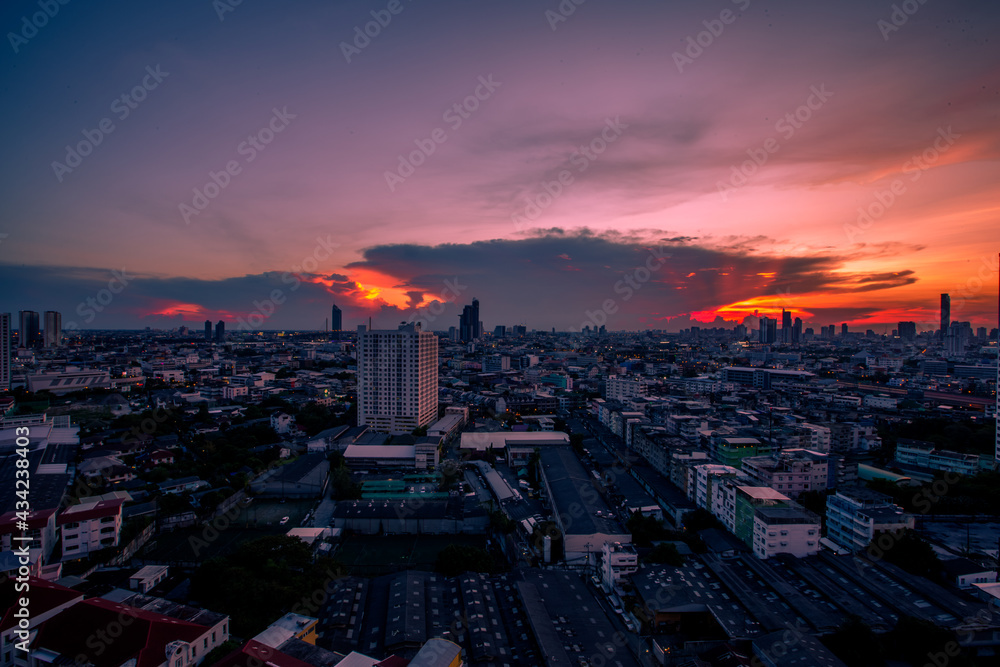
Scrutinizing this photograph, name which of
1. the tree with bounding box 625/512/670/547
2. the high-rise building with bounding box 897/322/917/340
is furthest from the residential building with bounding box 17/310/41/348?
the high-rise building with bounding box 897/322/917/340

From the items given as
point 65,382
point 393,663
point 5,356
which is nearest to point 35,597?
point 393,663

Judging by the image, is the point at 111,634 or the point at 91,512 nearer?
the point at 111,634

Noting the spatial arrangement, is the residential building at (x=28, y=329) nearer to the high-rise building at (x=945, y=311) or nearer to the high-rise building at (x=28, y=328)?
the high-rise building at (x=28, y=328)

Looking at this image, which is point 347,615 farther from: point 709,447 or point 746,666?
point 709,447

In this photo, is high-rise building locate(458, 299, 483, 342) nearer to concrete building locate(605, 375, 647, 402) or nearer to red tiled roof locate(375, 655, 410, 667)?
concrete building locate(605, 375, 647, 402)

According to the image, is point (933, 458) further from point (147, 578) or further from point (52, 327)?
point (52, 327)
